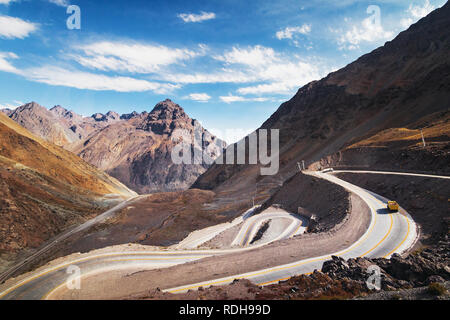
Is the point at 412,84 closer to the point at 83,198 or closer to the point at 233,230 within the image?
the point at 233,230

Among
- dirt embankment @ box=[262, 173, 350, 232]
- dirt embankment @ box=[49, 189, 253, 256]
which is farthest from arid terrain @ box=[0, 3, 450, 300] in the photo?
dirt embankment @ box=[49, 189, 253, 256]

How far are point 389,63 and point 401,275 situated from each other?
127 m

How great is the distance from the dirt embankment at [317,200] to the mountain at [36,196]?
148 ft

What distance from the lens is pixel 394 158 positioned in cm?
3625

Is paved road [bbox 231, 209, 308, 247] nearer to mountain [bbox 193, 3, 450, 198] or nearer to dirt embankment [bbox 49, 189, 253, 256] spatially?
dirt embankment [bbox 49, 189, 253, 256]

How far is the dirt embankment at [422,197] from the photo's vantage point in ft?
58.4

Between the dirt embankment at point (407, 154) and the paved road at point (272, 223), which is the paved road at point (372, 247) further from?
the paved road at point (272, 223)

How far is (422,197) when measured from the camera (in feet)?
72.5

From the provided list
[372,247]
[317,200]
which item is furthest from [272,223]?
[372,247]

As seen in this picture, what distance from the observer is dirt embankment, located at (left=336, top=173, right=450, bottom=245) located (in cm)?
1781

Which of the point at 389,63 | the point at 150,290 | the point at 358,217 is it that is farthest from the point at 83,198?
the point at 389,63

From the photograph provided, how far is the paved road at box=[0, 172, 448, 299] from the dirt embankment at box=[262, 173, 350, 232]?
363 centimetres

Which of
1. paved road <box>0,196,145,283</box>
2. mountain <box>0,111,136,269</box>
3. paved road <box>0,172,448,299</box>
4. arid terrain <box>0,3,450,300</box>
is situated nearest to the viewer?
arid terrain <box>0,3,450,300</box>

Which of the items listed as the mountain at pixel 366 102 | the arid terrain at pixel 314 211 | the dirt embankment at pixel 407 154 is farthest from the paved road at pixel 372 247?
the mountain at pixel 366 102
